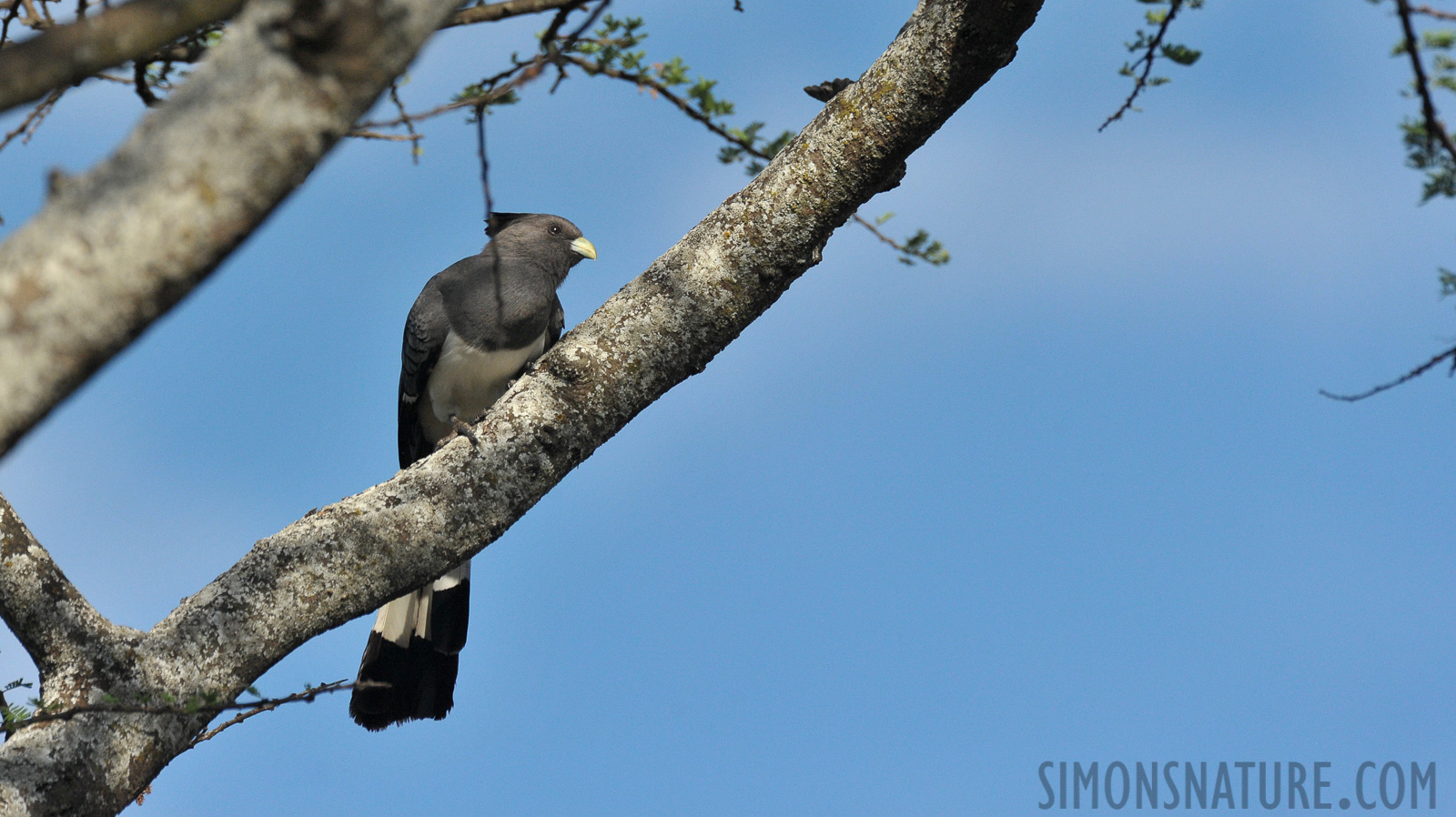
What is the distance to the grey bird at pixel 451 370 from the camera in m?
5.21

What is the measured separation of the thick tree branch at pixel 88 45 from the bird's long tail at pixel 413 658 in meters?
3.65

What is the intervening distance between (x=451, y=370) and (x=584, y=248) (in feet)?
4.59

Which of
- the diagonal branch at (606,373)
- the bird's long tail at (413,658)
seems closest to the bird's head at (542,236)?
the bird's long tail at (413,658)

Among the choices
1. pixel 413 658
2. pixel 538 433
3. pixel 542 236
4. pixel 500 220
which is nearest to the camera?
pixel 538 433

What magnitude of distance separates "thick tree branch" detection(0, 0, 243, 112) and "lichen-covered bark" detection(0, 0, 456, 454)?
83 mm

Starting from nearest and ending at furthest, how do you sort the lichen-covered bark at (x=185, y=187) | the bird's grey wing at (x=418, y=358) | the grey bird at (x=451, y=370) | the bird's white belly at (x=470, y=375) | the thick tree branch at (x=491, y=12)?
1. the lichen-covered bark at (x=185, y=187)
2. the thick tree branch at (x=491, y=12)
3. the grey bird at (x=451, y=370)
4. the bird's white belly at (x=470, y=375)
5. the bird's grey wing at (x=418, y=358)

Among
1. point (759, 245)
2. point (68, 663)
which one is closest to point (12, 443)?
point (68, 663)

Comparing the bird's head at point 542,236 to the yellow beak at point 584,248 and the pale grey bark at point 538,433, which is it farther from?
the pale grey bark at point 538,433

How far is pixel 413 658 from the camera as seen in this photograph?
17.2 ft

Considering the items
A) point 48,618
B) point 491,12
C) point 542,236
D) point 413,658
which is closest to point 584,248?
point 542,236

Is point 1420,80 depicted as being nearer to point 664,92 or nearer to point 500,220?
point 664,92

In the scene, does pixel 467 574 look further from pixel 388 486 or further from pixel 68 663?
pixel 68 663

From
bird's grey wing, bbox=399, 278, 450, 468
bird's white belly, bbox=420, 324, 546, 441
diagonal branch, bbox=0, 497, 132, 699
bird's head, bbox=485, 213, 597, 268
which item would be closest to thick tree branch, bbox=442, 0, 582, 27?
diagonal branch, bbox=0, 497, 132, 699

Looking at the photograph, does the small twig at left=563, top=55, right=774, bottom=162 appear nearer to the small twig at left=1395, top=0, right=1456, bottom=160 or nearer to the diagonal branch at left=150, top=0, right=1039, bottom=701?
the diagonal branch at left=150, top=0, right=1039, bottom=701
